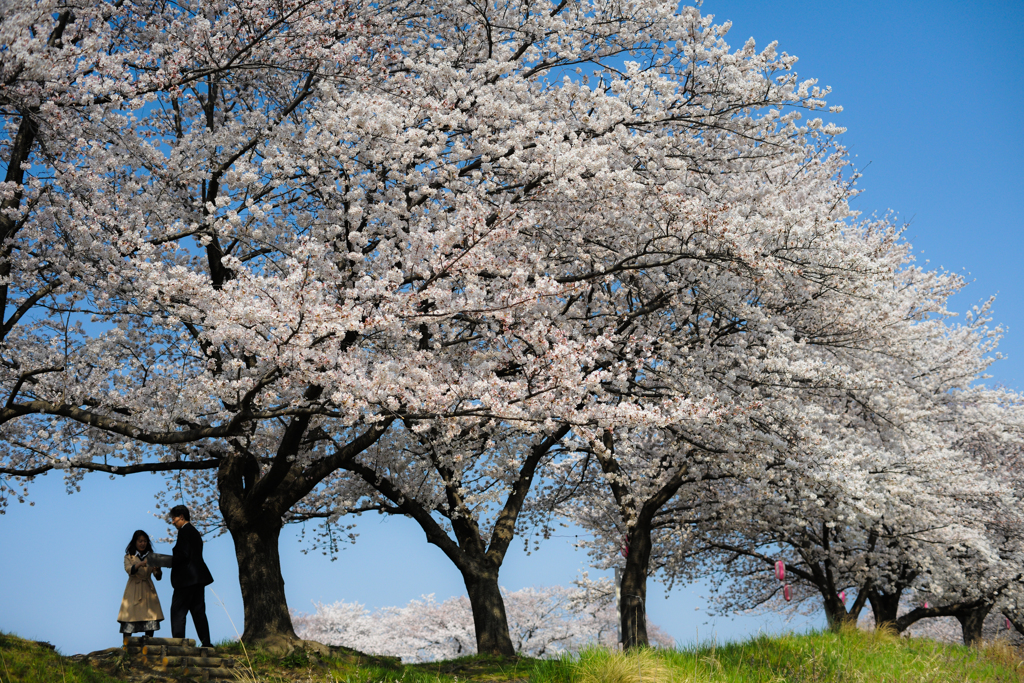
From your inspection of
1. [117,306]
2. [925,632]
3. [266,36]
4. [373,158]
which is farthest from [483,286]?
[925,632]

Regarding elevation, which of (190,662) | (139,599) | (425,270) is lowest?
(190,662)

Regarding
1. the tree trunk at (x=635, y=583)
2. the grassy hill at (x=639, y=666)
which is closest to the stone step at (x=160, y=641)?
the grassy hill at (x=639, y=666)

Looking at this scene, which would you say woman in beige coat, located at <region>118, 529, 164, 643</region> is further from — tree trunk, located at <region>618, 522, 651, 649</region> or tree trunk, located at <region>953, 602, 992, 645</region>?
tree trunk, located at <region>953, 602, 992, 645</region>

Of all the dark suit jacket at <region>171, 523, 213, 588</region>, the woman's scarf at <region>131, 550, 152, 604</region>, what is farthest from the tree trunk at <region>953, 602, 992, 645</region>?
the woman's scarf at <region>131, 550, 152, 604</region>

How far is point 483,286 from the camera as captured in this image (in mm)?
Answer: 10258

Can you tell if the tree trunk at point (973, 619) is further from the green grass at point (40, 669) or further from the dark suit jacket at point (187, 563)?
the green grass at point (40, 669)

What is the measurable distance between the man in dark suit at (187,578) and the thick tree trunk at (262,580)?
50.0 inches

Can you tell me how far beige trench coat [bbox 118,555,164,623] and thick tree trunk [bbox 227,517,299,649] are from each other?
161 cm

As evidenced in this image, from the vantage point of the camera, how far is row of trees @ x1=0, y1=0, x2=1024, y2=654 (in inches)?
354

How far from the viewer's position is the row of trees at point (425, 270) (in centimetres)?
900

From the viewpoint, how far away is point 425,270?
8695 mm

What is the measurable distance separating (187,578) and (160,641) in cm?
77

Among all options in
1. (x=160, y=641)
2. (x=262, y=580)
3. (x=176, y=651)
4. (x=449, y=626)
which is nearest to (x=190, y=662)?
(x=176, y=651)

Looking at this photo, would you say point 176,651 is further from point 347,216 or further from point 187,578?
point 347,216
